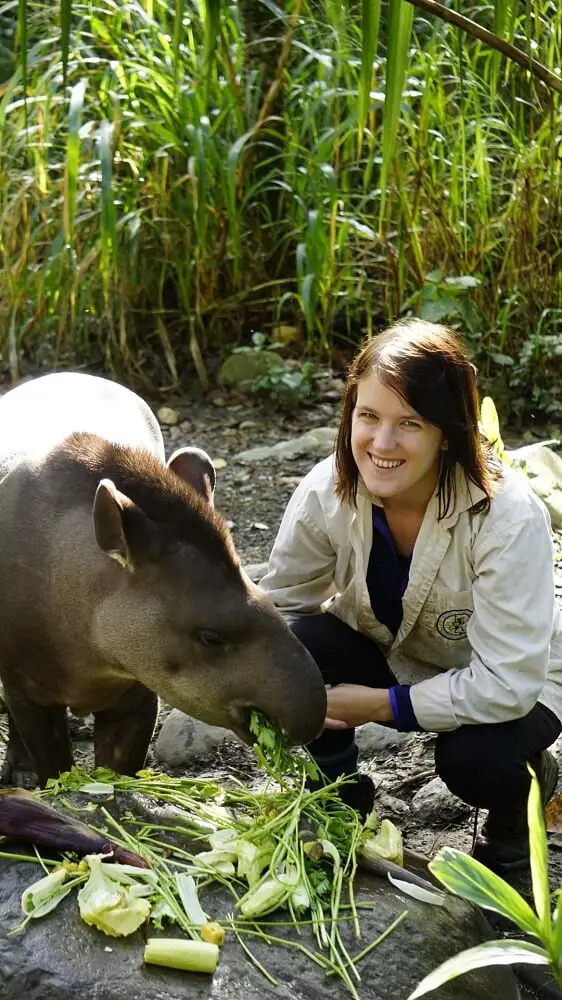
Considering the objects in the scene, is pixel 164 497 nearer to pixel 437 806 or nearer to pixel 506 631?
pixel 506 631

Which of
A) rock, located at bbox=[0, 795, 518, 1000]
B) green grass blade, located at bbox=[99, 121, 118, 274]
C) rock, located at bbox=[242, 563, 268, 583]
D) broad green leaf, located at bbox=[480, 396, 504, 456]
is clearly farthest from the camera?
green grass blade, located at bbox=[99, 121, 118, 274]

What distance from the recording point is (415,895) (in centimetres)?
287

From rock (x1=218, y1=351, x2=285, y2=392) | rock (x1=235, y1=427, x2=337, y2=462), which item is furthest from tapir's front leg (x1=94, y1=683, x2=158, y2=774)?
rock (x1=218, y1=351, x2=285, y2=392)

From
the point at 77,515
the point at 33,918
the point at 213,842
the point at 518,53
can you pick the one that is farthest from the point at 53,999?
the point at 518,53

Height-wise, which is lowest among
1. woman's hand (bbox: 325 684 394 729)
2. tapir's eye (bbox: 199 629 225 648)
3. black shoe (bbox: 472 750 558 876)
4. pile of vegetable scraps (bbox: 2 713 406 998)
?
black shoe (bbox: 472 750 558 876)

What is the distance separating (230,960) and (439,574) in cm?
127

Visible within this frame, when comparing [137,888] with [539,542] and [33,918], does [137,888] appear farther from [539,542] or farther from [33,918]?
[539,542]

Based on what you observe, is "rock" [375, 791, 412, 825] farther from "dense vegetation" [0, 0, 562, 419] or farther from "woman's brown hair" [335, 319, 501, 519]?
"dense vegetation" [0, 0, 562, 419]

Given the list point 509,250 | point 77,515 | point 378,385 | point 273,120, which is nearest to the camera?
point 378,385

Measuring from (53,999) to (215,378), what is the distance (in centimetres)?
543

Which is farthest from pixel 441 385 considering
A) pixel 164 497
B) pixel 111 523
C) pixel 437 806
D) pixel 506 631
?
pixel 437 806

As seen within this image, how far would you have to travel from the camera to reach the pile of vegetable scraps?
254 centimetres

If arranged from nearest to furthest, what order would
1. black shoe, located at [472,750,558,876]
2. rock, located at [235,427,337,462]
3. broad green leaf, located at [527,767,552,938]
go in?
broad green leaf, located at [527,767,552,938] → black shoe, located at [472,750,558,876] → rock, located at [235,427,337,462]

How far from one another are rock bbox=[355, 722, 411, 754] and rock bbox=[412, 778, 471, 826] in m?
0.33
